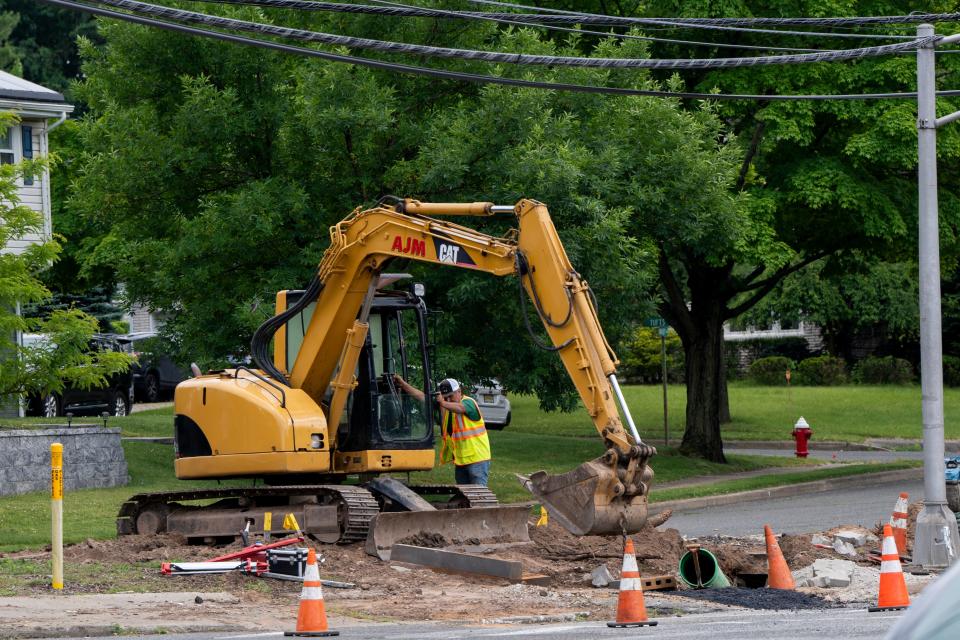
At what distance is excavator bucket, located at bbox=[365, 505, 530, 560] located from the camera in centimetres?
1477

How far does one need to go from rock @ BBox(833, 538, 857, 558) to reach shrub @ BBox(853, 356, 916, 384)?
122ft

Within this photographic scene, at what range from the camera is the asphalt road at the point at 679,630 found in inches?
393

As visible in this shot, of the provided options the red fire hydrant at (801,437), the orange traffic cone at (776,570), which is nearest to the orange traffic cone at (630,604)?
the orange traffic cone at (776,570)

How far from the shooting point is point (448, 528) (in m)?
15.3

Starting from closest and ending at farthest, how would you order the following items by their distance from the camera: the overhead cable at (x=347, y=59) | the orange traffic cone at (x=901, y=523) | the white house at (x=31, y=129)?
the overhead cable at (x=347, y=59) < the orange traffic cone at (x=901, y=523) < the white house at (x=31, y=129)

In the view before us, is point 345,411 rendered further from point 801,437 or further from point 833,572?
point 801,437

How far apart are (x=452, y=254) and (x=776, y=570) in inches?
181

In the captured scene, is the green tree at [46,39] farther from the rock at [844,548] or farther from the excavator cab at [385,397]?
the rock at [844,548]

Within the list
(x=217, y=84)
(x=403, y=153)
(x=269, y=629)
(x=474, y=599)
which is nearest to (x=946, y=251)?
(x=403, y=153)

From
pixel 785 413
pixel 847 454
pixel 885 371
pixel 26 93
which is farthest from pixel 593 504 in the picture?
pixel 885 371

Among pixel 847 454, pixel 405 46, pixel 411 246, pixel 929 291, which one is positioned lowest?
pixel 847 454

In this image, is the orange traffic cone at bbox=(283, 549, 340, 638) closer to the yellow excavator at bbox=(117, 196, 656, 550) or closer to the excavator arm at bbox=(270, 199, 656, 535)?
the excavator arm at bbox=(270, 199, 656, 535)

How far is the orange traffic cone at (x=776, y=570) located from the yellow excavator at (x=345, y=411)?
298 cm

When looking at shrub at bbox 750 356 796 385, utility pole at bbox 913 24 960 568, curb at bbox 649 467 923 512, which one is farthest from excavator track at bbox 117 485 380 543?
shrub at bbox 750 356 796 385
